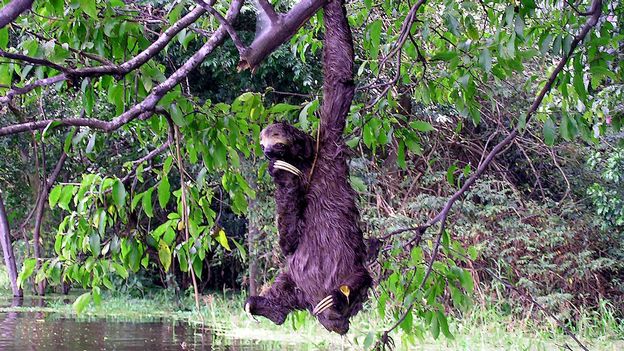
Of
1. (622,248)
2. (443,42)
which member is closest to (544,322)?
(622,248)

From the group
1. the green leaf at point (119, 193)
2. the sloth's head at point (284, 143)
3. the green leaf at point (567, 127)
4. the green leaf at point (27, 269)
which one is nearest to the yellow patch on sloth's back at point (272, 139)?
the sloth's head at point (284, 143)

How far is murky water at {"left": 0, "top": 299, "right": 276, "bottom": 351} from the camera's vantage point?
13031 mm

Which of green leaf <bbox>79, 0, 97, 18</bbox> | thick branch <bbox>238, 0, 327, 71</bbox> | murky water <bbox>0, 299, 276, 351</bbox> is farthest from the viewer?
murky water <bbox>0, 299, 276, 351</bbox>

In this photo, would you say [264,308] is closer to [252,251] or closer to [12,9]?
[12,9]

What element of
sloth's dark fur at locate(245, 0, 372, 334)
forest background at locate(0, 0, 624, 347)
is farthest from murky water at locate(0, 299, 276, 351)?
sloth's dark fur at locate(245, 0, 372, 334)

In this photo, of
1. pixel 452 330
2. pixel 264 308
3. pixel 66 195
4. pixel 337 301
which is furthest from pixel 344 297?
pixel 452 330

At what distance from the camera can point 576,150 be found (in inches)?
580

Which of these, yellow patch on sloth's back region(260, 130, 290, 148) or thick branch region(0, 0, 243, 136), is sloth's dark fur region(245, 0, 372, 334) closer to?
yellow patch on sloth's back region(260, 130, 290, 148)

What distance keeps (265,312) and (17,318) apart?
15542mm

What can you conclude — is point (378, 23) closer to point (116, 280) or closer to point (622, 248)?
point (622, 248)

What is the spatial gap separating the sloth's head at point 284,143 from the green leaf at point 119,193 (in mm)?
1282

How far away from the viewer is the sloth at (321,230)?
2668 millimetres

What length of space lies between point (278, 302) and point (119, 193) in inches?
48.0

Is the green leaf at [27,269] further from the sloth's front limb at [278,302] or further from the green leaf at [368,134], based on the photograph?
the green leaf at [368,134]
